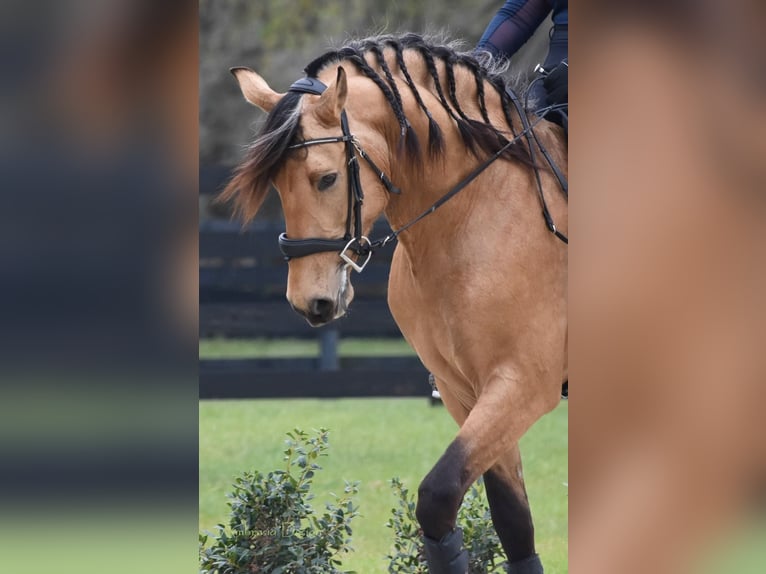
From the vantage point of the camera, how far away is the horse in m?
2.83

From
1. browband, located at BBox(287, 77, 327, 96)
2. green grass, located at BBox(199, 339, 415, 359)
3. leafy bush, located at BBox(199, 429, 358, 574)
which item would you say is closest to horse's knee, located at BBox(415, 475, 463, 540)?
leafy bush, located at BBox(199, 429, 358, 574)

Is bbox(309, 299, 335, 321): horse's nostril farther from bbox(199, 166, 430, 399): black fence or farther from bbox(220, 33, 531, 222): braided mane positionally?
bbox(199, 166, 430, 399): black fence

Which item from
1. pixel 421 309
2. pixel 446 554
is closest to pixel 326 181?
pixel 421 309

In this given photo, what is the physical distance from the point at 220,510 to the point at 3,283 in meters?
4.16

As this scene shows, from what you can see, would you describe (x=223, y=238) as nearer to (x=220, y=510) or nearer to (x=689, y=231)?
(x=220, y=510)

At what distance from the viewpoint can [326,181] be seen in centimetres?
285

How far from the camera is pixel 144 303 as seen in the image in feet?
5.40

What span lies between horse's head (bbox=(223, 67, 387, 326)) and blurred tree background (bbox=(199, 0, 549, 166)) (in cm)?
830

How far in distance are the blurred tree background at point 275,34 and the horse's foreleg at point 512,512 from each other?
26.3 feet

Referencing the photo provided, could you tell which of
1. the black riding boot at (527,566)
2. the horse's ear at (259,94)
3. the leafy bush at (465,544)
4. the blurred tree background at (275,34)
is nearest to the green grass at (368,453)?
the leafy bush at (465,544)

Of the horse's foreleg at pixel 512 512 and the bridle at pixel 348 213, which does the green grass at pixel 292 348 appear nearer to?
the horse's foreleg at pixel 512 512

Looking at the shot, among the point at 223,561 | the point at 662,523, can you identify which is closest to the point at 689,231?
the point at 662,523

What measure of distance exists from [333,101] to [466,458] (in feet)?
3.20

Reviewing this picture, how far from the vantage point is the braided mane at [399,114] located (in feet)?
9.30
